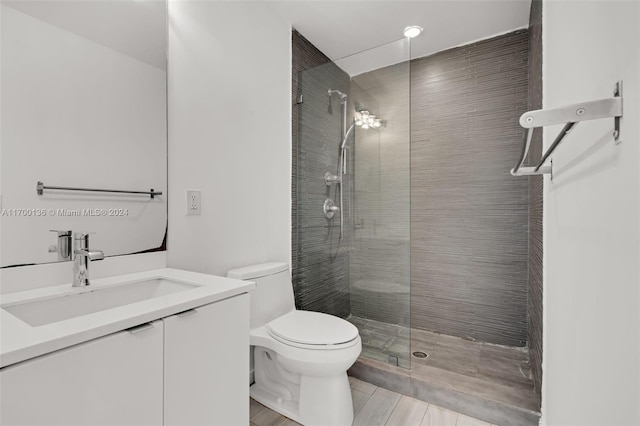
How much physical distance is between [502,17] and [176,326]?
2595 millimetres

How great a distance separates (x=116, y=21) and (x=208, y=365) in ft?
4.65

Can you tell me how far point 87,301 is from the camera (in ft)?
3.70

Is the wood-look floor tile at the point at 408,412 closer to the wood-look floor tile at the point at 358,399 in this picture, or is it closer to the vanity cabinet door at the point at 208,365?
the wood-look floor tile at the point at 358,399

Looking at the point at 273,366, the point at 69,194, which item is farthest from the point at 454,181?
the point at 69,194

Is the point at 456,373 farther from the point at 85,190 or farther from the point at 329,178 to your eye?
the point at 85,190

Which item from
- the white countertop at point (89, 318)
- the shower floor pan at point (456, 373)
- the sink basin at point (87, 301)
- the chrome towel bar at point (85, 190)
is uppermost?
the chrome towel bar at point (85, 190)

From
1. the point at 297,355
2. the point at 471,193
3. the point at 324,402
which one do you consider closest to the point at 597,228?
the point at 297,355

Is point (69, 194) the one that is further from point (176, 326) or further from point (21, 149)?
point (176, 326)

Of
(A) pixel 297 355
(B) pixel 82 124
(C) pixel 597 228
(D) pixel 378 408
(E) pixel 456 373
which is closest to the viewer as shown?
(C) pixel 597 228

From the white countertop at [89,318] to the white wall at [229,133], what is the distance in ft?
1.41

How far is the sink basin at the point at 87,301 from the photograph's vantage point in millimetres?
1005

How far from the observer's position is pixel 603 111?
49 cm

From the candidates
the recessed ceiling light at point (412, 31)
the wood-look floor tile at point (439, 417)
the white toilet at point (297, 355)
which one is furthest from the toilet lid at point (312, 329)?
the recessed ceiling light at point (412, 31)

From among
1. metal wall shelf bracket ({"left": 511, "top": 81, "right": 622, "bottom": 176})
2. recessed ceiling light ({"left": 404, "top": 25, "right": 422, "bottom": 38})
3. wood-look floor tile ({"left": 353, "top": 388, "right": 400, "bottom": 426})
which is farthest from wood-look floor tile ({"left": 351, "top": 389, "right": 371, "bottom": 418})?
recessed ceiling light ({"left": 404, "top": 25, "right": 422, "bottom": 38})
